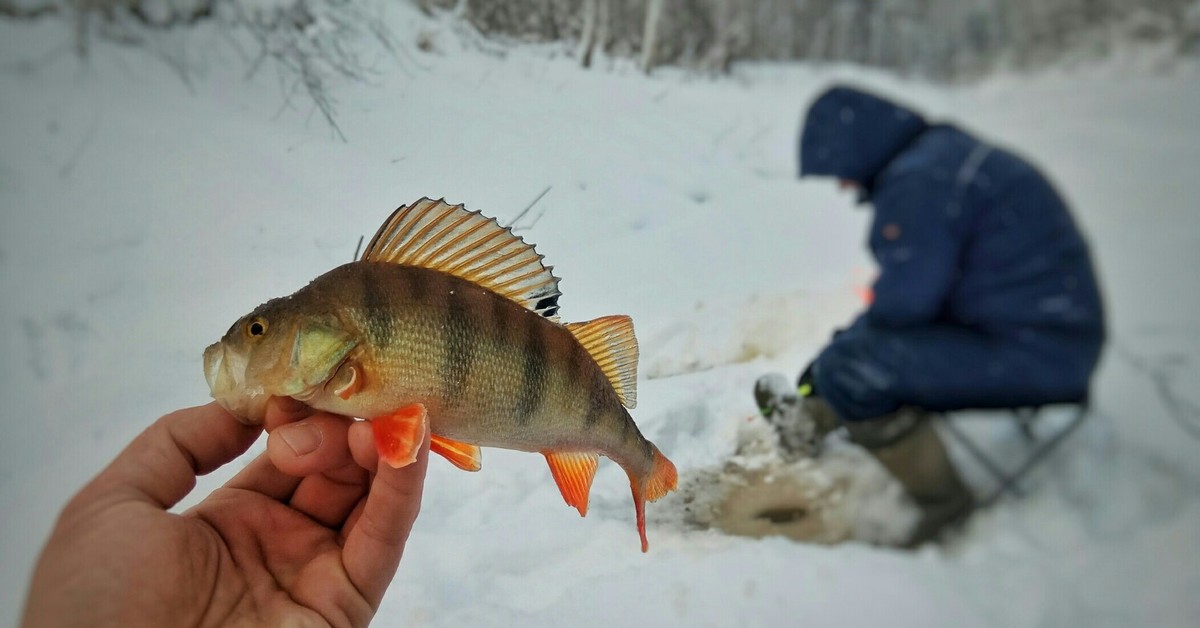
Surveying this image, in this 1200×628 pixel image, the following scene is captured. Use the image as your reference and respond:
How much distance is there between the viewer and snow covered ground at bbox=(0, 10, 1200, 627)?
61 centimetres

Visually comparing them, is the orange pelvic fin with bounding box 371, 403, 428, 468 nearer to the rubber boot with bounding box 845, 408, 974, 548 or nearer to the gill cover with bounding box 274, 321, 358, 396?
the gill cover with bounding box 274, 321, 358, 396

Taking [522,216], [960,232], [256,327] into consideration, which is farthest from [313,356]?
[960,232]

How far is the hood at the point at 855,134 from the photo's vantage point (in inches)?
32.2

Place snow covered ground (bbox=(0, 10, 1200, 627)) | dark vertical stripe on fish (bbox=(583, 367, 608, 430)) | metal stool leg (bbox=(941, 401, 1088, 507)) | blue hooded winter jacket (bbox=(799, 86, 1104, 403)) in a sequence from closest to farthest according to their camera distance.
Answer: dark vertical stripe on fish (bbox=(583, 367, 608, 430))
snow covered ground (bbox=(0, 10, 1200, 627))
blue hooded winter jacket (bbox=(799, 86, 1104, 403))
metal stool leg (bbox=(941, 401, 1088, 507))

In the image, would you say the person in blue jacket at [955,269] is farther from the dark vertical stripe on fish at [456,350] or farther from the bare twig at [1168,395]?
the dark vertical stripe on fish at [456,350]

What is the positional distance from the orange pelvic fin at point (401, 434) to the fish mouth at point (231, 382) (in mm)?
83

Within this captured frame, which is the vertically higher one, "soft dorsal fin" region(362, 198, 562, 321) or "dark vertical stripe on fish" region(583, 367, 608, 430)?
"soft dorsal fin" region(362, 198, 562, 321)

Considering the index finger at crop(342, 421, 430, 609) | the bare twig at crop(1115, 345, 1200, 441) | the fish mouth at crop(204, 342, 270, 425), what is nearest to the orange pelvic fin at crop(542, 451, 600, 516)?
the index finger at crop(342, 421, 430, 609)

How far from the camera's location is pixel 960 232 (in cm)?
78

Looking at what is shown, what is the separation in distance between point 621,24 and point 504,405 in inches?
23.7

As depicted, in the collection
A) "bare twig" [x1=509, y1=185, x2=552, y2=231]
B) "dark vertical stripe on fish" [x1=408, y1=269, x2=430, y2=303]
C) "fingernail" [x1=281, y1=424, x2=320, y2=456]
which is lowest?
"fingernail" [x1=281, y1=424, x2=320, y2=456]

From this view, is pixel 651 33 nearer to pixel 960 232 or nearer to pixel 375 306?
pixel 960 232

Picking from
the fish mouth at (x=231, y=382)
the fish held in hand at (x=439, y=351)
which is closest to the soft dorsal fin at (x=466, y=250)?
the fish held in hand at (x=439, y=351)

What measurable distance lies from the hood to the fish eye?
2.36 ft
